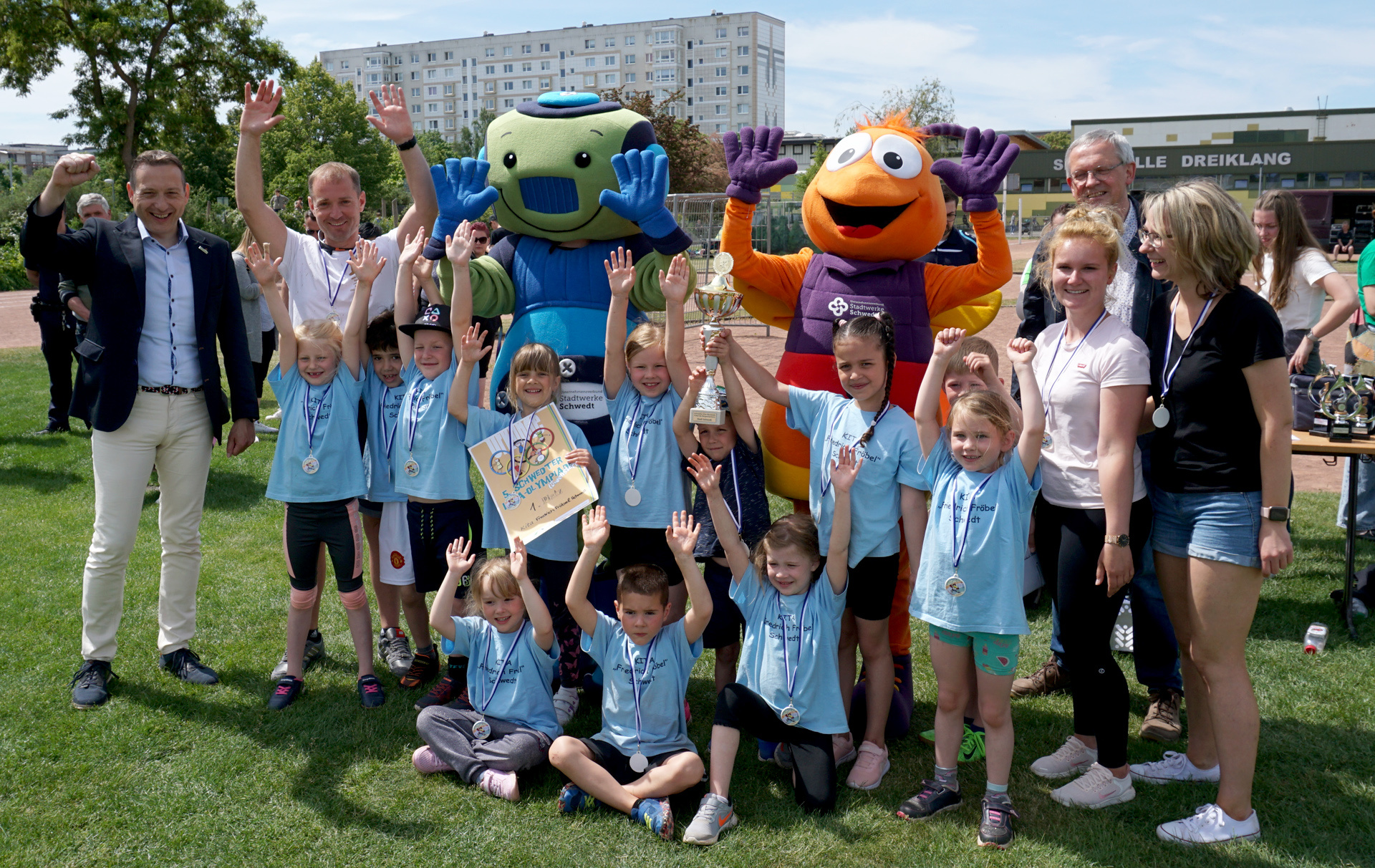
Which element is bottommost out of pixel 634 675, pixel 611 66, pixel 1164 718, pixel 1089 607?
pixel 1164 718

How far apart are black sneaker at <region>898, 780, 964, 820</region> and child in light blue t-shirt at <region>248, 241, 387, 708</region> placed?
234cm

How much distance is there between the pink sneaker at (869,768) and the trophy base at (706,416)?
139 cm

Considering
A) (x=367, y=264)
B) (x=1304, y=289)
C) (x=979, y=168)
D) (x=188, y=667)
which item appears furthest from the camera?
(x=1304, y=289)

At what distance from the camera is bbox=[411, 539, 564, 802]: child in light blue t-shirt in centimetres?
376

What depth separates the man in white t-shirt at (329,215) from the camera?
449cm

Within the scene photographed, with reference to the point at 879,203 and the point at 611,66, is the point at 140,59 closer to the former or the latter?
the point at 879,203

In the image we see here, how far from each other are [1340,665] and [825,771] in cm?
285

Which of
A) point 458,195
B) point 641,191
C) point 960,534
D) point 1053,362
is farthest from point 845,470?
point 458,195

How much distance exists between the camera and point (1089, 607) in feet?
11.3

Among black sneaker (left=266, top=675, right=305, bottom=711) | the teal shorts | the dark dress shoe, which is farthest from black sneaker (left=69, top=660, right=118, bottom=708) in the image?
the teal shorts

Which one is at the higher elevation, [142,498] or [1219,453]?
[1219,453]

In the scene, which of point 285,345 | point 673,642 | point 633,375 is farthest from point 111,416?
point 673,642

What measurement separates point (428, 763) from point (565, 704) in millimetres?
640

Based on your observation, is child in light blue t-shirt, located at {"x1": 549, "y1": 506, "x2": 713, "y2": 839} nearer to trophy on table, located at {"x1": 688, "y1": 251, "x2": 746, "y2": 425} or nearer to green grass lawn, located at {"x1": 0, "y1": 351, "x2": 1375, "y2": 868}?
green grass lawn, located at {"x1": 0, "y1": 351, "x2": 1375, "y2": 868}
